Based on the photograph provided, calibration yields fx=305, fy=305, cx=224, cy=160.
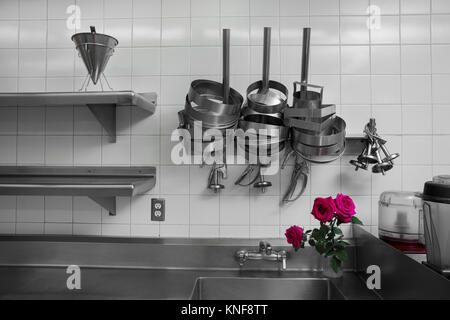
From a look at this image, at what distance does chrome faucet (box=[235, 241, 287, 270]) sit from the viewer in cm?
126

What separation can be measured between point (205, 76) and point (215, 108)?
0.29 meters

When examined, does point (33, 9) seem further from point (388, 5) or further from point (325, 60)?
point (388, 5)

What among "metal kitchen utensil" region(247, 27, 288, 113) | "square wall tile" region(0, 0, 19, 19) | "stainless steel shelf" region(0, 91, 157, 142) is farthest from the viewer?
"square wall tile" region(0, 0, 19, 19)

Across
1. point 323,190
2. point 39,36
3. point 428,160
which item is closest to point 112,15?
point 39,36

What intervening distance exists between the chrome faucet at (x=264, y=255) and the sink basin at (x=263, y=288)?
82mm

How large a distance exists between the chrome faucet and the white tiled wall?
3.0 inches

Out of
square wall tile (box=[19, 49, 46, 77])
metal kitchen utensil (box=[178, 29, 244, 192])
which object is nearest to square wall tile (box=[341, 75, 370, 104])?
metal kitchen utensil (box=[178, 29, 244, 192])

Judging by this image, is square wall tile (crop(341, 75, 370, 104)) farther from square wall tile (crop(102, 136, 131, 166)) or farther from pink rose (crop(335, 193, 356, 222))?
square wall tile (crop(102, 136, 131, 166))

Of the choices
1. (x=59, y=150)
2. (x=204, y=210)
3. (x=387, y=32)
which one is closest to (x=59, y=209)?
(x=59, y=150)

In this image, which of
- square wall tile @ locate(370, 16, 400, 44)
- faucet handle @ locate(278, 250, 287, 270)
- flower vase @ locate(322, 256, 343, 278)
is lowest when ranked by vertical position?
flower vase @ locate(322, 256, 343, 278)

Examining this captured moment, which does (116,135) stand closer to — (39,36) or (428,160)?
(39,36)

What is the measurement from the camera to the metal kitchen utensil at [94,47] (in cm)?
111

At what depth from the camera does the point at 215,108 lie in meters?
1.13

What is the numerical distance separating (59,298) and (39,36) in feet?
3.71
